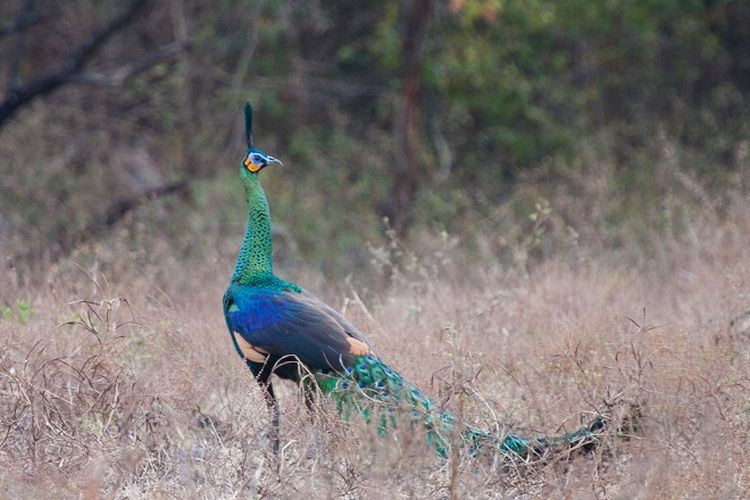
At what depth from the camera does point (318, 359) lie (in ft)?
15.7

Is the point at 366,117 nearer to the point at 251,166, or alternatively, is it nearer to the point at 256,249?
the point at 251,166

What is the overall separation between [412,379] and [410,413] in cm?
81

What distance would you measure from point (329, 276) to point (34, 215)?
310 cm

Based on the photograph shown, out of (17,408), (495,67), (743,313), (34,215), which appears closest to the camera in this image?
(17,408)

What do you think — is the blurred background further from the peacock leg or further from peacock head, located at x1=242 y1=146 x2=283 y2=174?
the peacock leg

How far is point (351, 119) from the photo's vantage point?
14055mm

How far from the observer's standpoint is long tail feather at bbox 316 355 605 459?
424 centimetres

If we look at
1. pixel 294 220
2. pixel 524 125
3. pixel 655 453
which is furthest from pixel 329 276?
pixel 655 453

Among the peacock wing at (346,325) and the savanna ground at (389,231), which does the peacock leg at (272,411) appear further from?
the peacock wing at (346,325)

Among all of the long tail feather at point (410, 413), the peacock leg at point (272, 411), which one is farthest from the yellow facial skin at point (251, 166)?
the long tail feather at point (410, 413)

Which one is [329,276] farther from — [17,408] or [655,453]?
[655,453]

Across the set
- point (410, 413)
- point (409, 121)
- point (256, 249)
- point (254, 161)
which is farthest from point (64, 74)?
point (410, 413)

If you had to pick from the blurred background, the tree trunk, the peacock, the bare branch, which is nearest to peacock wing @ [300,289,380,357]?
the peacock

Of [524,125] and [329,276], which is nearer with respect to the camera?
[329,276]
